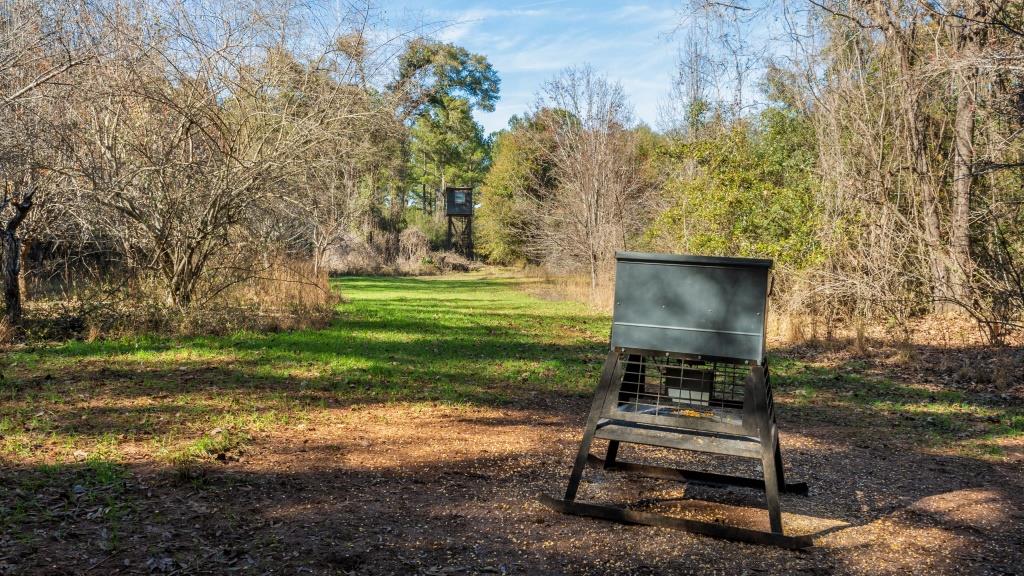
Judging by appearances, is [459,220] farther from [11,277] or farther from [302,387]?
[302,387]

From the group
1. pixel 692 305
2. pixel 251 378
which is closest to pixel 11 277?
pixel 251 378

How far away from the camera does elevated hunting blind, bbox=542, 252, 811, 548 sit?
416cm

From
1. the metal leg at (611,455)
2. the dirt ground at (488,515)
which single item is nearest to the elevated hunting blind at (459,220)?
the dirt ground at (488,515)

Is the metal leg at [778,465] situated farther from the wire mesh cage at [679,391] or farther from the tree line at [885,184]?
the tree line at [885,184]

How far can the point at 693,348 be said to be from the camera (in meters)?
4.23

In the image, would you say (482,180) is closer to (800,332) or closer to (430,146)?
(430,146)

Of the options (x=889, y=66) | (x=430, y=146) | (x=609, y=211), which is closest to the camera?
(x=889, y=66)

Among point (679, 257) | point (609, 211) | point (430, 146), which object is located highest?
point (430, 146)

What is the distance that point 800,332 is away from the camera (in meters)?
14.3

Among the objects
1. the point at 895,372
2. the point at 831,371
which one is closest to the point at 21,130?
the point at 831,371

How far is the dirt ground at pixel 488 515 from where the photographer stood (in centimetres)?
403

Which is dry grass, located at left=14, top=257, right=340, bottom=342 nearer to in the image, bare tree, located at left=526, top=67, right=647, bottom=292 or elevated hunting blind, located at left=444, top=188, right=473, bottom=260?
bare tree, located at left=526, top=67, right=647, bottom=292

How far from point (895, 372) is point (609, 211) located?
1298 cm

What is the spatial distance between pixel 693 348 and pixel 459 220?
1822 inches
